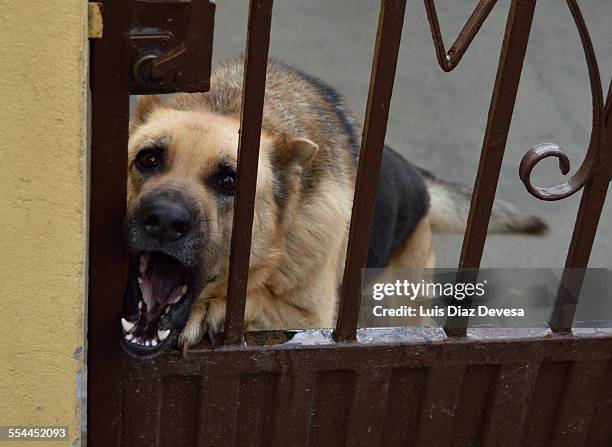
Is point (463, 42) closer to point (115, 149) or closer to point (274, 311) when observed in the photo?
point (115, 149)

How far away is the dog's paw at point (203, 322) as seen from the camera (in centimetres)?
239

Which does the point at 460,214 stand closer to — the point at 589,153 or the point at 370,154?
the point at 589,153

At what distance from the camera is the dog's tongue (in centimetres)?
252

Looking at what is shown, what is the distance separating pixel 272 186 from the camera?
9.66 feet

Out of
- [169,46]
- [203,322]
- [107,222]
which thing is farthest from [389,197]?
[169,46]

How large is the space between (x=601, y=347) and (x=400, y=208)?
4.45 feet

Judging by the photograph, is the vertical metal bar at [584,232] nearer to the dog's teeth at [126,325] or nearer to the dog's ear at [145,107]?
the dog's teeth at [126,325]

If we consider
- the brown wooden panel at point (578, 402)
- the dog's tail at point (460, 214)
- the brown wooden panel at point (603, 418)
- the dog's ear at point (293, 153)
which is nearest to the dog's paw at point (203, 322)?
the dog's ear at point (293, 153)

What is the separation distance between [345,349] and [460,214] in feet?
6.86

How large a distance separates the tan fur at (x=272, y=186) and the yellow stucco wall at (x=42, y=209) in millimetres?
582

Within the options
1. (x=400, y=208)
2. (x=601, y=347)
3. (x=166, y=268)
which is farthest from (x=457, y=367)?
(x=400, y=208)

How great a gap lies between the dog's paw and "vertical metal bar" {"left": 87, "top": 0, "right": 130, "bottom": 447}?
0.67 feet

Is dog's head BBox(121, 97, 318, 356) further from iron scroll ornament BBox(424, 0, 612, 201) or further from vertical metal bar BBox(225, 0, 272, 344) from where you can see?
iron scroll ornament BBox(424, 0, 612, 201)

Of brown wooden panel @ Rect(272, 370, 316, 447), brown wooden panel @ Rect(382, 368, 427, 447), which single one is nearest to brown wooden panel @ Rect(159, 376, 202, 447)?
brown wooden panel @ Rect(272, 370, 316, 447)
